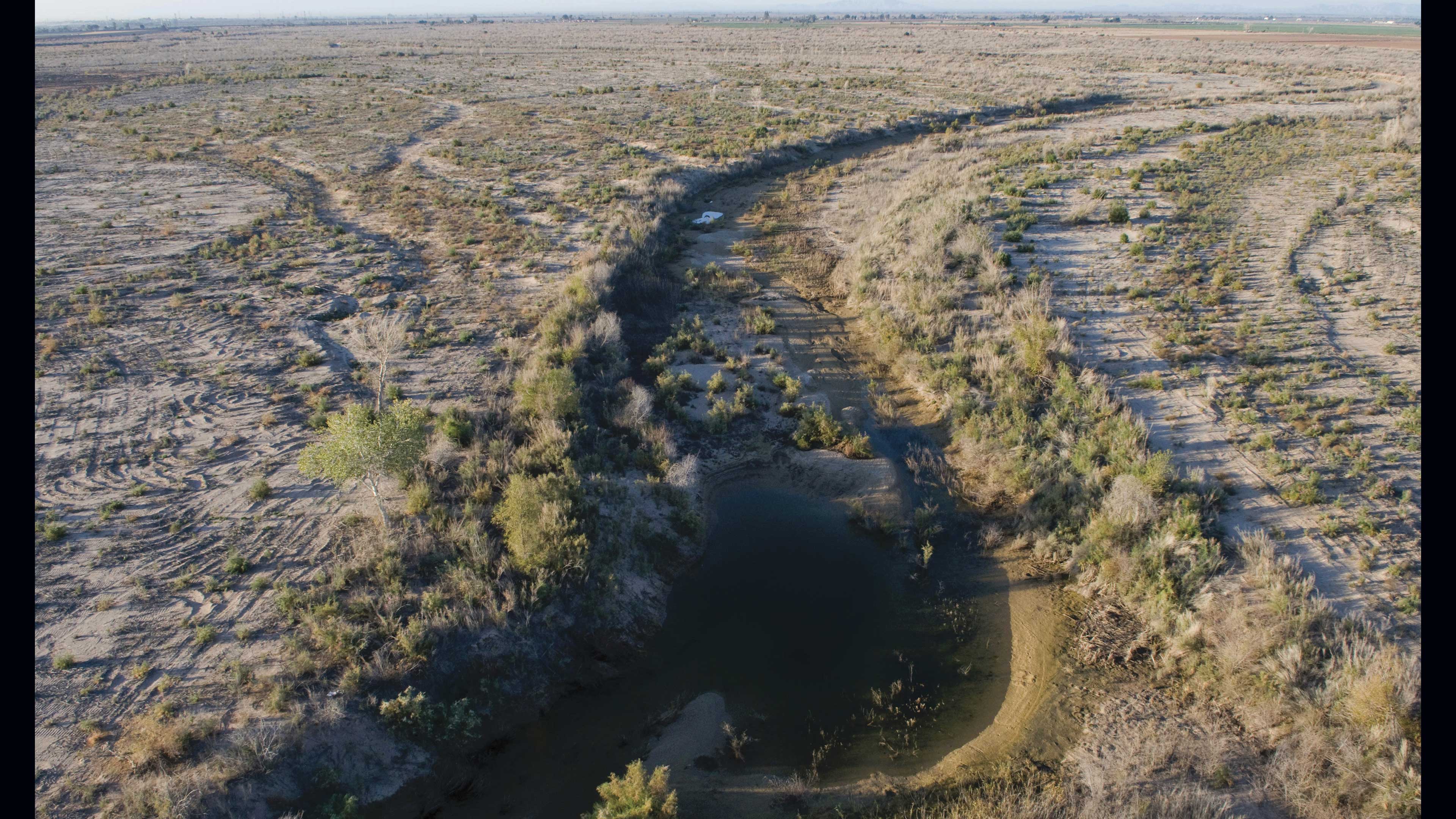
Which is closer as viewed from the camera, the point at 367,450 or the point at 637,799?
the point at 637,799

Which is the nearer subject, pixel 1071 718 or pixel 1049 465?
pixel 1071 718

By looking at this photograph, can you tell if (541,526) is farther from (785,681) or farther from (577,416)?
(785,681)

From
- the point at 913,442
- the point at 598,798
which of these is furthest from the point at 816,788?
the point at 913,442

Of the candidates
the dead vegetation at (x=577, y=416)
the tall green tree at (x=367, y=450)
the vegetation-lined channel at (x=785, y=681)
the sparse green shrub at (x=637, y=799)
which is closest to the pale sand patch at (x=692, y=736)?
the vegetation-lined channel at (x=785, y=681)

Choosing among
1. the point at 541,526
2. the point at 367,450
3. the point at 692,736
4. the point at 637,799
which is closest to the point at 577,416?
the point at 541,526

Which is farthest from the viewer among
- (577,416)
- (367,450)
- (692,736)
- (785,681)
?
(577,416)

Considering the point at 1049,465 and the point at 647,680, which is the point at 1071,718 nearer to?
the point at 1049,465
